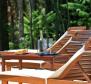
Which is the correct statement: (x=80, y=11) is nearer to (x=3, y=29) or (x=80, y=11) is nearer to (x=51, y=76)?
A: (x=3, y=29)

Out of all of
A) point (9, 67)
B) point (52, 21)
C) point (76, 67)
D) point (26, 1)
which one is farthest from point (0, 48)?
point (26, 1)

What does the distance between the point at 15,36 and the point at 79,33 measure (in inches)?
644

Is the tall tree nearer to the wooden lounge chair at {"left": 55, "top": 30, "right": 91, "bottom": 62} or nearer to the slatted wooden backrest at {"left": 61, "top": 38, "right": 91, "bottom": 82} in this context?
the wooden lounge chair at {"left": 55, "top": 30, "right": 91, "bottom": 62}

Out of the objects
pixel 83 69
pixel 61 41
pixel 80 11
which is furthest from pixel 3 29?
pixel 83 69

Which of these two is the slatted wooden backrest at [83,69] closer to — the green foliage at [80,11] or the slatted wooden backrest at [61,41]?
the slatted wooden backrest at [61,41]

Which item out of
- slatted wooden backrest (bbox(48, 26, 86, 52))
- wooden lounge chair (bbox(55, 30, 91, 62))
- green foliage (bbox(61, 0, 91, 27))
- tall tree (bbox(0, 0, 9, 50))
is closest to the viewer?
wooden lounge chair (bbox(55, 30, 91, 62))

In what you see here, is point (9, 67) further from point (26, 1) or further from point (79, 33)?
point (26, 1)

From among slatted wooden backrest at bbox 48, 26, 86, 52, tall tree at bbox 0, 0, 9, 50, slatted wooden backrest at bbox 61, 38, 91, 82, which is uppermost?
slatted wooden backrest at bbox 61, 38, 91, 82

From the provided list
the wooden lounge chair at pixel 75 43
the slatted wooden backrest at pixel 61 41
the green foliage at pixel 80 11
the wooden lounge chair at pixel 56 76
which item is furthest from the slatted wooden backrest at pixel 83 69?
the green foliage at pixel 80 11

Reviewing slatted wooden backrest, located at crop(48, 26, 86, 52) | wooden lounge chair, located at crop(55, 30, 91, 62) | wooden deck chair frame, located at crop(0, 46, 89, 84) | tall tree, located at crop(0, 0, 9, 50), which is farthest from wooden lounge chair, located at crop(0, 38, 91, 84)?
tall tree, located at crop(0, 0, 9, 50)

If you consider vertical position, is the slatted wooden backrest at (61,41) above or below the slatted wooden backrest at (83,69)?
below

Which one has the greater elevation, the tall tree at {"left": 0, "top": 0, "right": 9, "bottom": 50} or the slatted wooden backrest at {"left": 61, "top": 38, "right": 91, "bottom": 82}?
the slatted wooden backrest at {"left": 61, "top": 38, "right": 91, "bottom": 82}

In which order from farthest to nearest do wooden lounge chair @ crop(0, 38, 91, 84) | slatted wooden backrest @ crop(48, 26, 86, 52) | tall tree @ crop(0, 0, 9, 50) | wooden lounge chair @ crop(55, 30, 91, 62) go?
1. tall tree @ crop(0, 0, 9, 50)
2. slatted wooden backrest @ crop(48, 26, 86, 52)
3. wooden lounge chair @ crop(55, 30, 91, 62)
4. wooden lounge chair @ crop(0, 38, 91, 84)

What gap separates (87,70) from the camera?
198 inches
